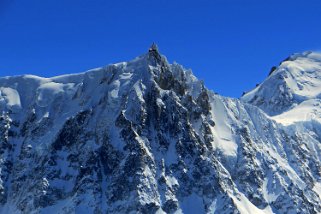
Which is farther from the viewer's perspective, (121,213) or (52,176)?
(52,176)

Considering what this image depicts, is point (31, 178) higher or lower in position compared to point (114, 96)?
lower

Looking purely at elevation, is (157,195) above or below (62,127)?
below

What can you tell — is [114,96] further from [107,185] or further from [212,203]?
[212,203]

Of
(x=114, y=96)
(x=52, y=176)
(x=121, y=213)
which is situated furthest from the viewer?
(x=114, y=96)

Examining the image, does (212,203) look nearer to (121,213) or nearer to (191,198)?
(191,198)

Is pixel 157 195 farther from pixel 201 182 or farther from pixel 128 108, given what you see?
pixel 128 108

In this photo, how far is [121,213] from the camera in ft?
568

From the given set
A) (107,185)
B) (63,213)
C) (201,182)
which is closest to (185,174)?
(201,182)

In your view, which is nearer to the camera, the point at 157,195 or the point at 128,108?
the point at 157,195

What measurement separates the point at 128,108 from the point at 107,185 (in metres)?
25.0

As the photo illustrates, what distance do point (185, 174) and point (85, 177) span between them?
28.3 m

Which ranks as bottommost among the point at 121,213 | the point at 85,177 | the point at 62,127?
the point at 121,213

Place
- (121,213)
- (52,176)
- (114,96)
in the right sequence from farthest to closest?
(114,96) < (52,176) < (121,213)

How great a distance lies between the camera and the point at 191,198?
7195 inches
